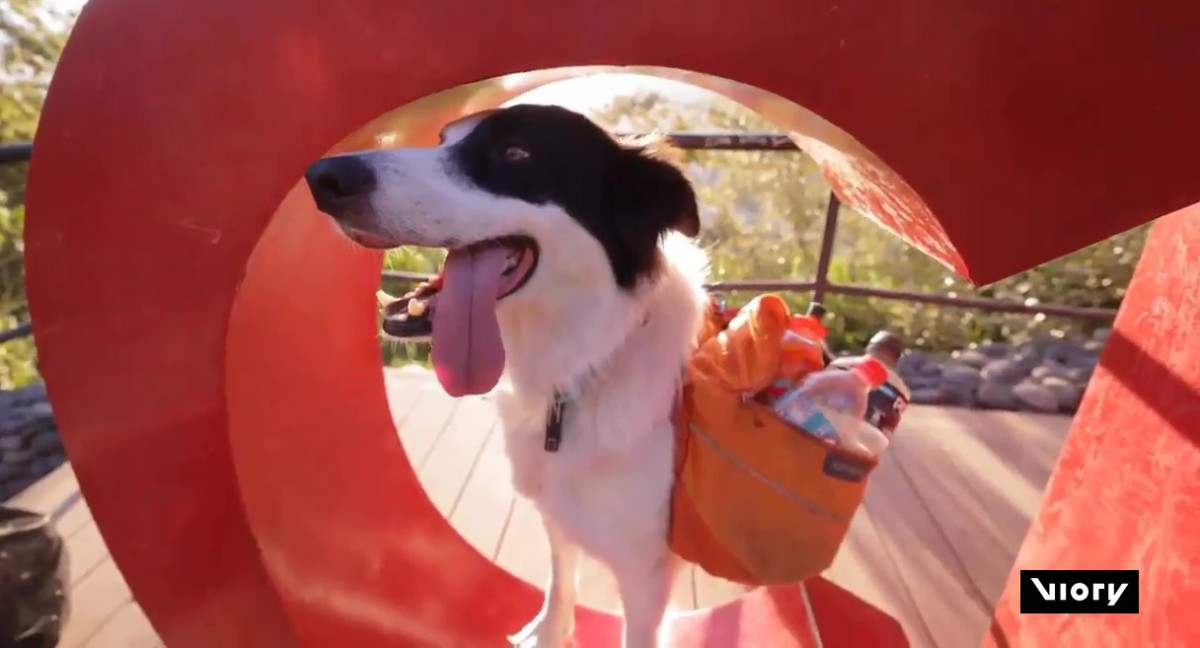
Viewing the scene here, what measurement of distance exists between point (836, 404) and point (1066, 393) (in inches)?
85.7

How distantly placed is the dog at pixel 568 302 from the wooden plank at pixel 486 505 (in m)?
0.73

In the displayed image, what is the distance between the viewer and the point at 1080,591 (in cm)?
139

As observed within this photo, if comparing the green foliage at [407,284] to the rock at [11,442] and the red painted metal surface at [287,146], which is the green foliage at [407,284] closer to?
the rock at [11,442]

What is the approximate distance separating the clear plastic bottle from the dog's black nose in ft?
2.36

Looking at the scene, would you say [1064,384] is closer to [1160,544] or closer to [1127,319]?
[1127,319]

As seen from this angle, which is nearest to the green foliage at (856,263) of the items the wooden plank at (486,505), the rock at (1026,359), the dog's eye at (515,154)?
the rock at (1026,359)

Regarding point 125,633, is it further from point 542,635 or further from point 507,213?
point 507,213

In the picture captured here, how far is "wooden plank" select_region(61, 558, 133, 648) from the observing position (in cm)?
175

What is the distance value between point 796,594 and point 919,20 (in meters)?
1.30

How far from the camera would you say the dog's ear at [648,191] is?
4.41 feet

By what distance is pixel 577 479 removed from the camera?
1391 millimetres

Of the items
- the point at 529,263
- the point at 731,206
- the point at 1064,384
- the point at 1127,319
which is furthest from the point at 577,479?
the point at 731,206

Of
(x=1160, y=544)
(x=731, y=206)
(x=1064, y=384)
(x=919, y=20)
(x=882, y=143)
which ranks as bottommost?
(x=1064, y=384)

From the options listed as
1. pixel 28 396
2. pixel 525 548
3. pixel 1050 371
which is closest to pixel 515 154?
pixel 525 548
